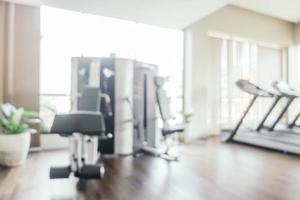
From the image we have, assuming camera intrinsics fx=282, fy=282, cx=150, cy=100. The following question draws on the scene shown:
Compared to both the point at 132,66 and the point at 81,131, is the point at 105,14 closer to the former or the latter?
the point at 132,66

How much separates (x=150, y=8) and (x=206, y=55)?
74.8 inches

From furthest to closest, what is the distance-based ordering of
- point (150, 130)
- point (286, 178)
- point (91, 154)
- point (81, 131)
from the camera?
point (150, 130)
point (91, 154)
point (286, 178)
point (81, 131)

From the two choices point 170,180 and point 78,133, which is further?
point 170,180

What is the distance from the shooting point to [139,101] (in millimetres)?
4840

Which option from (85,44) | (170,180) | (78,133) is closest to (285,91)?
(170,180)

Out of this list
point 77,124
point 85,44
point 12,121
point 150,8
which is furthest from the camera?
point 85,44

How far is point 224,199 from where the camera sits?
2.64 meters

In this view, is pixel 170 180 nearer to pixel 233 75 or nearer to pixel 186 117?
pixel 186 117

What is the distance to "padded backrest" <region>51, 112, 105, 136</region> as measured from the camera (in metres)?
2.83

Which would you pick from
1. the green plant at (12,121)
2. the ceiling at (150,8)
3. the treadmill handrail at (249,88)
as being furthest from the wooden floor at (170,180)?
the ceiling at (150,8)

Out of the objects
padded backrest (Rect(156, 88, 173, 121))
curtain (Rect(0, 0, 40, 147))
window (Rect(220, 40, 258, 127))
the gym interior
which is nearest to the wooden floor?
the gym interior

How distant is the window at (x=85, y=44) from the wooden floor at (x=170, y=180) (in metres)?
1.16

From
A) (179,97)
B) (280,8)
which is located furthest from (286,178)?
(280,8)

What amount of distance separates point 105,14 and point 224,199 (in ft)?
12.6
